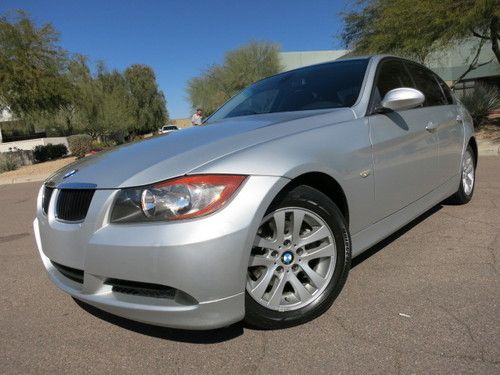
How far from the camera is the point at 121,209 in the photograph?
235cm

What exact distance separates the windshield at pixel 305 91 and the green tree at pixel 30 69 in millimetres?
18078

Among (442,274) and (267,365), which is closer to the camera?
(267,365)

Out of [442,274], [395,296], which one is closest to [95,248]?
[395,296]

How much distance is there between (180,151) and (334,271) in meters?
1.19

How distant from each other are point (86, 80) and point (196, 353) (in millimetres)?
35858

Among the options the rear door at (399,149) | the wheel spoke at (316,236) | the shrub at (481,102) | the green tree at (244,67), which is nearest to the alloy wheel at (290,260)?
the wheel spoke at (316,236)

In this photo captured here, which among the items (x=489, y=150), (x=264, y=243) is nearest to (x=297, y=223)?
(x=264, y=243)

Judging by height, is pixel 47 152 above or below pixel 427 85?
below

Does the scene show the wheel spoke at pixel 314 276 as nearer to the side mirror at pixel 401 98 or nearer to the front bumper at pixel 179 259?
the front bumper at pixel 179 259

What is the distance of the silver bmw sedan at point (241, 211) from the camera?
2.25 m

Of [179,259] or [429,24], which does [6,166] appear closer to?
[429,24]

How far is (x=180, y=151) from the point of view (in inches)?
103

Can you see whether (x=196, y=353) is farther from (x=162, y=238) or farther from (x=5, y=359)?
(x=5, y=359)

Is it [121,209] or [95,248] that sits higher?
[121,209]
